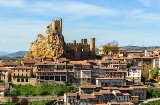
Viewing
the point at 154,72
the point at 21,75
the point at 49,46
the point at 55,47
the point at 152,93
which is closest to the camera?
the point at 21,75

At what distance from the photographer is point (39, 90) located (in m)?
47.3

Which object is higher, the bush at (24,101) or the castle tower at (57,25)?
the castle tower at (57,25)

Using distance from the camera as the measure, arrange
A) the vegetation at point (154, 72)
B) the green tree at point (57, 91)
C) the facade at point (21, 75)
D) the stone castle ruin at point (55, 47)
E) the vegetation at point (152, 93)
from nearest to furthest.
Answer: the green tree at point (57, 91) < the facade at point (21, 75) < the vegetation at point (152, 93) < the vegetation at point (154, 72) < the stone castle ruin at point (55, 47)

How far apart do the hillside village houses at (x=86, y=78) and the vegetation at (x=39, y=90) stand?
3.15 ft

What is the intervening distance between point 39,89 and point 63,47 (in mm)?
14272

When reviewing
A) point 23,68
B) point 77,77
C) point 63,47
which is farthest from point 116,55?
point 23,68

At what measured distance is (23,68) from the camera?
50.1 metres

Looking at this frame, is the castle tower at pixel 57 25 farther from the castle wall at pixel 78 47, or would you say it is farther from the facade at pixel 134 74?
the facade at pixel 134 74

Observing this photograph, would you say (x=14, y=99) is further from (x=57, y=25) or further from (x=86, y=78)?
(x=57, y=25)

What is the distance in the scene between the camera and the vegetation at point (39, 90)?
4722cm

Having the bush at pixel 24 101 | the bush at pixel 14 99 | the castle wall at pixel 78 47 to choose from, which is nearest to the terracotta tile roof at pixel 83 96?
the bush at pixel 24 101

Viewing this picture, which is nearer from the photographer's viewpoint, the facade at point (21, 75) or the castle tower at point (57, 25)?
the facade at point (21, 75)

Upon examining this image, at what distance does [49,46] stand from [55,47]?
1.09 meters

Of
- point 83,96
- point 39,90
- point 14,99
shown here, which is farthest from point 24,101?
point 83,96
